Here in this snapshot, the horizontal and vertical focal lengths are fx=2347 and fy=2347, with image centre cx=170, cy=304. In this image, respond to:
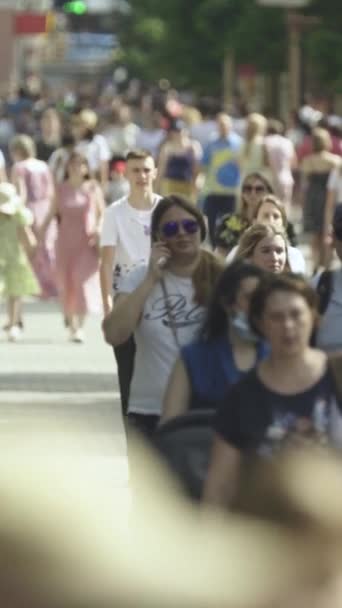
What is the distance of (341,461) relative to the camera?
2561 millimetres

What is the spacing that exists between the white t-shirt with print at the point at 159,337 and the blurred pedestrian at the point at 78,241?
10655mm

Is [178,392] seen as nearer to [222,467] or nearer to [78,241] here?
[222,467]

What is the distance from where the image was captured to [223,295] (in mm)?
5973

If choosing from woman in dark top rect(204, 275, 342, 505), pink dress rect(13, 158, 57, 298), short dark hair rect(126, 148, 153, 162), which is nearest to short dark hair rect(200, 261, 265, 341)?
woman in dark top rect(204, 275, 342, 505)

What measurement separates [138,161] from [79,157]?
5.86 metres

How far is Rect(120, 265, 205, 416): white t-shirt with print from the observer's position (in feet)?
23.1

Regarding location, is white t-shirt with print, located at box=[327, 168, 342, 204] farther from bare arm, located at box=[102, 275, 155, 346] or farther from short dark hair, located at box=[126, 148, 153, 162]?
bare arm, located at box=[102, 275, 155, 346]

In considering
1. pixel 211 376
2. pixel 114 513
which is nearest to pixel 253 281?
pixel 211 376

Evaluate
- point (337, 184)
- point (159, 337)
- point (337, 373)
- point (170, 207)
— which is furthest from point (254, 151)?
point (337, 373)

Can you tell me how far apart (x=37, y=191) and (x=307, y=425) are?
16.7 meters

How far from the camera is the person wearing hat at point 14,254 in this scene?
18.0 m

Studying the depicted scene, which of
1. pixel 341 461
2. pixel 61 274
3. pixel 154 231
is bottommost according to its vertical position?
pixel 61 274

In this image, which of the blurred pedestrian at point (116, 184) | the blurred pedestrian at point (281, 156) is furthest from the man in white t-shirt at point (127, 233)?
the blurred pedestrian at point (281, 156)

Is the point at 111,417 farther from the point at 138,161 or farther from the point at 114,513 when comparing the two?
the point at 114,513
